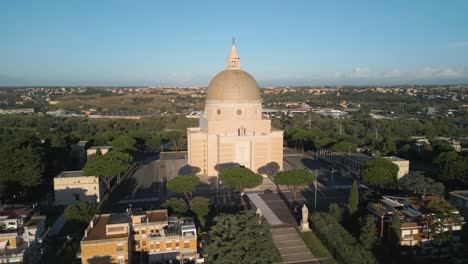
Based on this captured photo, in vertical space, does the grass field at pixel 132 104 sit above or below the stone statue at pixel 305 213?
above

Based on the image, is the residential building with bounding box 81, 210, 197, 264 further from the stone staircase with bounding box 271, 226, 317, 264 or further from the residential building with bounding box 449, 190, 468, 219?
the residential building with bounding box 449, 190, 468, 219

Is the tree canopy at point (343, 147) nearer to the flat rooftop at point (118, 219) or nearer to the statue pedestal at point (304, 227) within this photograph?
the statue pedestal at point (304, 227)

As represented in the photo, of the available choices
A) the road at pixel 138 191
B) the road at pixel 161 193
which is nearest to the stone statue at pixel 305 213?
the road at pixel 161 193

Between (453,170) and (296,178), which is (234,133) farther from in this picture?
(453,170)

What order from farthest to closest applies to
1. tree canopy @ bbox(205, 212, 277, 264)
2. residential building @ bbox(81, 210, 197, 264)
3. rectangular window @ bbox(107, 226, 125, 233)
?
rectangular window @ bbox(107, 226, 125, 233) < residential building @ bbox(81, 210, 197, 264) < tree canopy @ bbox(205, 212, 277, 264)

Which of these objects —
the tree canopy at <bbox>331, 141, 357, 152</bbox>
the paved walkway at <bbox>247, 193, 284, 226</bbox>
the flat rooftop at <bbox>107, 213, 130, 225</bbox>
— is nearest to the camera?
the flat rooftop at <bbox>107, 213, 130, 225</bbox>

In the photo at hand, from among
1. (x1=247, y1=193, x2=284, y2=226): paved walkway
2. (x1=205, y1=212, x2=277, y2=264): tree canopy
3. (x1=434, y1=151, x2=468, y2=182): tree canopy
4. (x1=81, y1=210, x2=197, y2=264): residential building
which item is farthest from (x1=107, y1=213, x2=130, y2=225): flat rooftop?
(x1=434, y1=151, x2=468, y2=182): tree canopy
